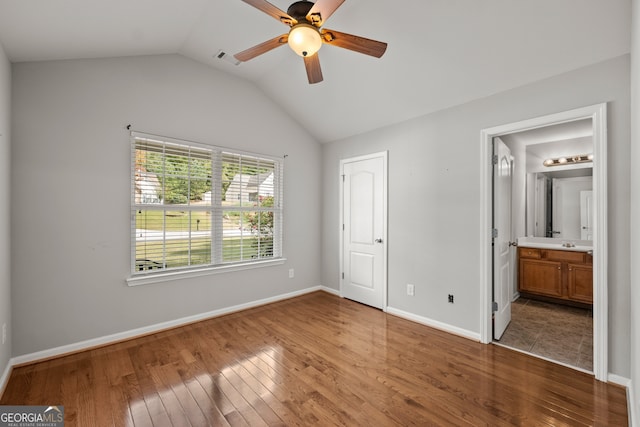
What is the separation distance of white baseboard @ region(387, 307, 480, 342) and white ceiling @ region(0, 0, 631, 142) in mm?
2519

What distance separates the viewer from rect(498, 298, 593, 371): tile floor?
8.73 feet

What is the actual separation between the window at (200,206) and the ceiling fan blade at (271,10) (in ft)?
6.53

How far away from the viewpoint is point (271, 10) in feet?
6.11

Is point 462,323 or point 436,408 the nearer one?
point 436,408

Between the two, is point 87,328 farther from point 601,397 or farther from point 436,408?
point 601,397

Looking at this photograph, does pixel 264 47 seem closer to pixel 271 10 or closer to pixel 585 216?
pixel 271 10

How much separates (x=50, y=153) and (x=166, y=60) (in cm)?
155

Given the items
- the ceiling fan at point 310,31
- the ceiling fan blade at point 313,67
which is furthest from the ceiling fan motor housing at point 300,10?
the ceiling fan blade at point 313,67

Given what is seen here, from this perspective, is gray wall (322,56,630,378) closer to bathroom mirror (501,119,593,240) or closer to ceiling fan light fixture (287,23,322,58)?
bathroom mirror (501,119,593,240)

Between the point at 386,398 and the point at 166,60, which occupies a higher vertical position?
the point at 166,60

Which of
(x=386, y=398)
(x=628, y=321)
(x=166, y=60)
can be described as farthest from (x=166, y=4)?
(x=628, y=321)

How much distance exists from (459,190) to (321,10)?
2.27 meters

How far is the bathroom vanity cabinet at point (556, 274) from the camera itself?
3859mm

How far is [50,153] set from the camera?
254 cm
